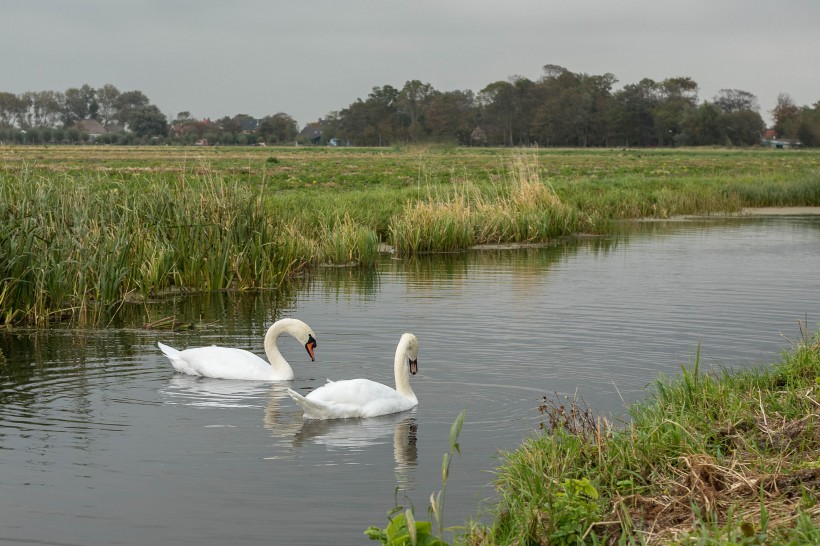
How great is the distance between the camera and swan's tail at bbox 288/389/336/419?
30.1 ft

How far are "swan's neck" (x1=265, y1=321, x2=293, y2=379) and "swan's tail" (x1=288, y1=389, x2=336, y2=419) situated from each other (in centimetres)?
153

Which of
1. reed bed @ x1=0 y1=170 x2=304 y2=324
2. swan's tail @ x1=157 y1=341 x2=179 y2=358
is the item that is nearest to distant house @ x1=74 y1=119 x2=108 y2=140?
reed bed @ x1=0 y1=170 x2=304 y2=324

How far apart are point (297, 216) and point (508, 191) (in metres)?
6.85

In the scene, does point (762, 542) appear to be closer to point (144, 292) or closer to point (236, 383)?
point (236, 383)

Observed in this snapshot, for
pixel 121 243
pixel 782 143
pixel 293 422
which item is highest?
pixel 782 143

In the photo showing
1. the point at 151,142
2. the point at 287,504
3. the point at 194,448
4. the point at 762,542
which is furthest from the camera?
the point at 151,142

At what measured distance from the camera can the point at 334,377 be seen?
11.1m

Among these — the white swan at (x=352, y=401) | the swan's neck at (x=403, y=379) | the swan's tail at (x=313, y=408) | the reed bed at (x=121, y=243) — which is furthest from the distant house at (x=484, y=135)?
the swan's tail at (x=313, y=408)

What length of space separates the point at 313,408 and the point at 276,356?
1.94 meters

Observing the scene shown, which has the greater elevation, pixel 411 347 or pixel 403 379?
pixel 411 347

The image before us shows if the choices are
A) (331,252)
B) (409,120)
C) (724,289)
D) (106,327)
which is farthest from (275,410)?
(409,120)

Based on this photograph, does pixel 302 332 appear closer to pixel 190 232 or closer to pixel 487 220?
pixel 190 232

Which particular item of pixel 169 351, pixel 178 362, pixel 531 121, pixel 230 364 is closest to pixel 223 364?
pixel 230 364

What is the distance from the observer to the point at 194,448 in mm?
8352
